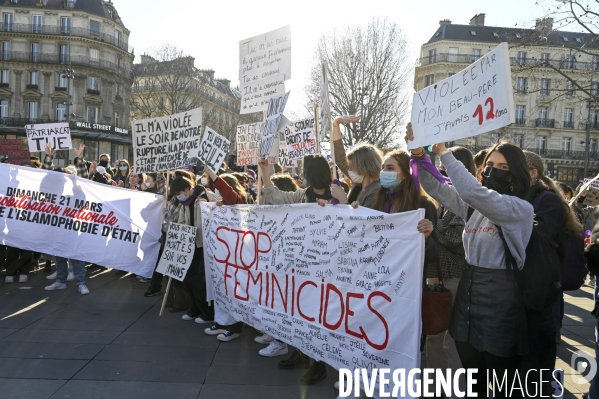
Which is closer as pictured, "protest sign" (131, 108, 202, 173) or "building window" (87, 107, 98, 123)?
"protest sign" (131, 108, 202, 173)

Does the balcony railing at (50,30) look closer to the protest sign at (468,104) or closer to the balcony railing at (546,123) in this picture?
the balcony railing at (546,123)

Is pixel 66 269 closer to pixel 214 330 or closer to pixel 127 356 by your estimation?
pixel 214 330

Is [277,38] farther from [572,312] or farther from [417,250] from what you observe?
Answer: [572,312]

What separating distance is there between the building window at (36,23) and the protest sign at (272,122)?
59892 millimetres

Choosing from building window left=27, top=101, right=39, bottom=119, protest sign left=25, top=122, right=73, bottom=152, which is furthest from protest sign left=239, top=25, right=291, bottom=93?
building window left=27, top=101, right=39, bottom=119

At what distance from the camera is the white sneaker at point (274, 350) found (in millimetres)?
4855

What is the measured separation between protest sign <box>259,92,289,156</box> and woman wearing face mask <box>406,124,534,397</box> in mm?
2886

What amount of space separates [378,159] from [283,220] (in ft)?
3.33

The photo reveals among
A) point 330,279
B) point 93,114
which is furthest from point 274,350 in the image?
point 93,114

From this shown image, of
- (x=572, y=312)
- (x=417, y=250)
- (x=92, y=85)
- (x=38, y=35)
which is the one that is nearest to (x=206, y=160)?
(x=417, y=250)

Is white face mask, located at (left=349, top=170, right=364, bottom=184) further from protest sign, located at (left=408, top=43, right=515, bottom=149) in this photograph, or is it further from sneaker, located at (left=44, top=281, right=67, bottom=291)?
sneaker, located at (left=44, top=281, right=67, bottom=291)

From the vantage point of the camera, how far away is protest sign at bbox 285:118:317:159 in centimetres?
748

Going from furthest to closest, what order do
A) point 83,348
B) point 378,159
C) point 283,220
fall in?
1. point 83,348
2. point 283,220
3. point 378,159

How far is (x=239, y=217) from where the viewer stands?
16.8ft
